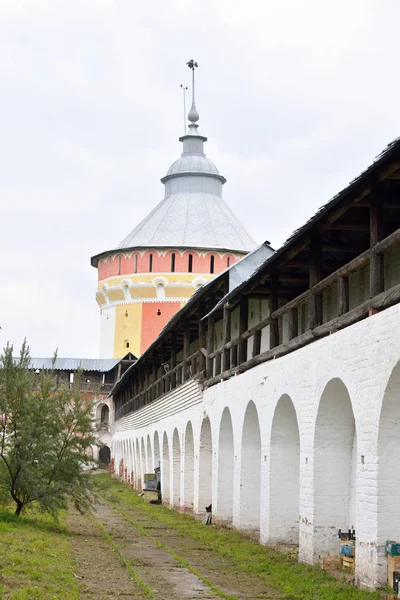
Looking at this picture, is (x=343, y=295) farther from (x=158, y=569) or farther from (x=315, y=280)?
(x=158, y=569)

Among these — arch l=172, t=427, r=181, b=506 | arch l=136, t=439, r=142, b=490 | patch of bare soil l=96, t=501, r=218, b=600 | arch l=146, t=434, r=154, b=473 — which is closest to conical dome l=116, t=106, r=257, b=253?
arch l=136, t=439, r=142, b=490

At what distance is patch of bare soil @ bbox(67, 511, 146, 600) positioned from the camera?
36.5 ft

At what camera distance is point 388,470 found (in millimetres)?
11016

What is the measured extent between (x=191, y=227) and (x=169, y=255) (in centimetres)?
261

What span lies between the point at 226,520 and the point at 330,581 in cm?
860

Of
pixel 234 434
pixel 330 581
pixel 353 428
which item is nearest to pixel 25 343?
pixel 234 434

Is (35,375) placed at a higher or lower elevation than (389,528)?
higher

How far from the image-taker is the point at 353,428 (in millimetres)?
13578

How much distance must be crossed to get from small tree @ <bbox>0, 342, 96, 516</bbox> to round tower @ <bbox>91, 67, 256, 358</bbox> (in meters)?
44.0

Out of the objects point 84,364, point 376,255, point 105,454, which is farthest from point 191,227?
point 376,255

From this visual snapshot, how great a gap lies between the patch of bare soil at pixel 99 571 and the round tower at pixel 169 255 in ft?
150

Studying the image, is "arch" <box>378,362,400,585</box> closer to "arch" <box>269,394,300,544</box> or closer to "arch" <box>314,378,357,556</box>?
"arch" <box>314,378,357,556</box>

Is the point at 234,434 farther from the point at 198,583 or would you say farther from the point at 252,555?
the point at 198,583

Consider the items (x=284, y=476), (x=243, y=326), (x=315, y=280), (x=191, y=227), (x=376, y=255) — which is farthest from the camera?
(x=191, y=227)
